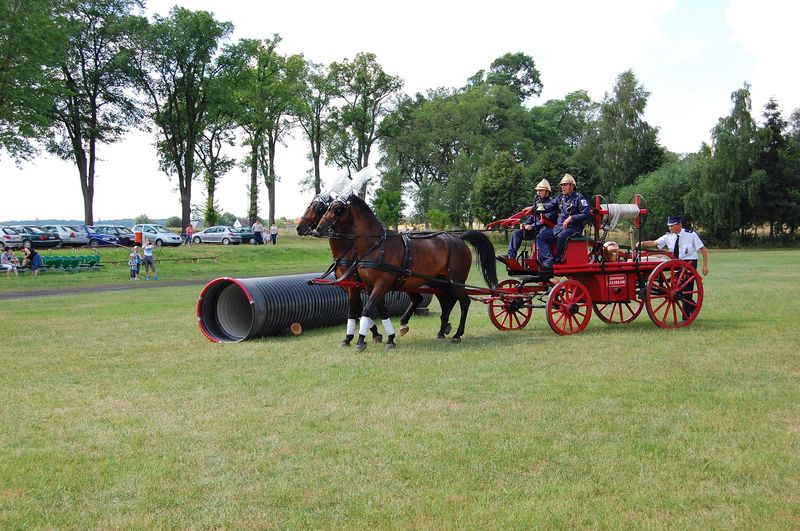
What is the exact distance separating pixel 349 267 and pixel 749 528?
7.98m

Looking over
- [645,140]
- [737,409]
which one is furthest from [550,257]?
[645,140]

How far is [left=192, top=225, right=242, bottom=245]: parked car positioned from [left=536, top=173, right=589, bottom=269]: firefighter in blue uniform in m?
46.9

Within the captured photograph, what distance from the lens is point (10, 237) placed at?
145ft

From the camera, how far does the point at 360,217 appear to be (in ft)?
38.7

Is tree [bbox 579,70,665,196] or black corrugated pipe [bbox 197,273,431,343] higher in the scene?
tree [bbox 579,70,665,196]

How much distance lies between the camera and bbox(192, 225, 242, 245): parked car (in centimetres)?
5719

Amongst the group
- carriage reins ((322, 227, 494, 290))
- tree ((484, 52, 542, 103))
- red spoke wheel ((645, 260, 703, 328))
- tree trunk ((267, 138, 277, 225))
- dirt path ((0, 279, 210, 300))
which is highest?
tree ((484, 52, 542, 103))

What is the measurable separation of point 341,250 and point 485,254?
273 cm

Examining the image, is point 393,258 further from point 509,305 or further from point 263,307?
point 509,305

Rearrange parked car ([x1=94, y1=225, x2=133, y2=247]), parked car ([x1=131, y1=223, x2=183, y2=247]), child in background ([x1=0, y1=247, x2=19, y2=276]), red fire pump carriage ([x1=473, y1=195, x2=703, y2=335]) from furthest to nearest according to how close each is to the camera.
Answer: parked car ([x1=131, y1=223, x2=183, y2=247]) → parked car ([x1=94, y1=225, x2=133, y2=247]) → child in background ([x1=0, y1=247, x2=19, y2=276]) → red fire pump carriage ([x1=473, y1=195, x2=703, y2=335])

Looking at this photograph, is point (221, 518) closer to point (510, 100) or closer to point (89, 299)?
point (89, 299)

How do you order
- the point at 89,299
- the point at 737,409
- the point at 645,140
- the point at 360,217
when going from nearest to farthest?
1. the point at 737,409
2. the point at 360,217
3. the point at 89,299
4. the point at 645,140

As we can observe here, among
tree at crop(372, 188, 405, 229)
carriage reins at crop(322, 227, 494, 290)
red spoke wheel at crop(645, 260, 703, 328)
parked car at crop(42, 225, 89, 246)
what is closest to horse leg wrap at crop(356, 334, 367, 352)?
carriage reins at crop(322, 227, 494, 290)

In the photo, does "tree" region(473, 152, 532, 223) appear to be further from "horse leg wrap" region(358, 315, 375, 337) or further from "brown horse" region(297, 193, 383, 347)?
"horse leg wrap" region(358, 315, 375, 337)
